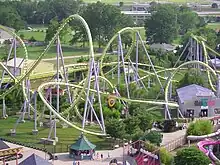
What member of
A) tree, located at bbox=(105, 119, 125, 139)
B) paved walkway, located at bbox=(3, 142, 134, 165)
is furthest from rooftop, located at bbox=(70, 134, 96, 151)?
tree, located at bbox=(105, 119, 125, 139)

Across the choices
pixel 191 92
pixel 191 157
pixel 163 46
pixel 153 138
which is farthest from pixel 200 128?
pixel 163 46

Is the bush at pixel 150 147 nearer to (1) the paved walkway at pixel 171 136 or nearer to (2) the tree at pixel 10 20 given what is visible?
(1) the paved walkway at pixel 171 136

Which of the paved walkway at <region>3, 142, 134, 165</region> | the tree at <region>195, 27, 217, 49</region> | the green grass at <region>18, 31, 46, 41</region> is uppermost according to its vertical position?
the tree at <region>195, 27, 217, 49</region>

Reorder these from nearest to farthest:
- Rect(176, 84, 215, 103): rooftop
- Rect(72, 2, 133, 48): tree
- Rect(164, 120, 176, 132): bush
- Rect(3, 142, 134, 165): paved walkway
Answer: Rect(3, 142, 134, 165): paved walkway < Rect(164, 120, 176, 132): bush < Rect(176, 84, 215, 103): rooftop < Rect(72, 2, 133, 48): tree

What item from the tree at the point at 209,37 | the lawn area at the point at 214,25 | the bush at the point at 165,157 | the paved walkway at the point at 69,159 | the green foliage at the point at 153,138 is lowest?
the paved walkway at the point at 69,159

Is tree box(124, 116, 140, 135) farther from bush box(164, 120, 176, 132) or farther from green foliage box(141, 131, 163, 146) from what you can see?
bush box(164, 120, 176, 132)

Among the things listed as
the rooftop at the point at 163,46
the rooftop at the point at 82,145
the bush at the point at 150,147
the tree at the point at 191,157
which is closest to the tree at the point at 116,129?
the rooftop at the point at 82,145
